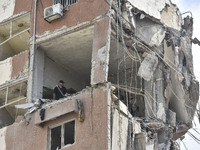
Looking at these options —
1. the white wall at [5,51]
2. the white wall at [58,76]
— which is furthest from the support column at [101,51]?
the white wall at [5,51]

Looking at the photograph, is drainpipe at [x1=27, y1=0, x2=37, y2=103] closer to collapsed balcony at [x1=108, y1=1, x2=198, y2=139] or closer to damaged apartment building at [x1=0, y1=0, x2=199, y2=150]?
damaged apartment building at [x1=0, y1=0, x2=199, y2=150]

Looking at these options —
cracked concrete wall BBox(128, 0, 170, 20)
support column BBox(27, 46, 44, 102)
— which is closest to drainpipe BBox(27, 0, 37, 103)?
A: support column BBox(27, 46, 44, 102)

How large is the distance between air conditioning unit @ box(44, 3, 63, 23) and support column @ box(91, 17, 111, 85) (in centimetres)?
177

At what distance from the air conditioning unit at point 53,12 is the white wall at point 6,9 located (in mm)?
2722

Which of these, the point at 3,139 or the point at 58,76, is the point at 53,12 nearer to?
the point at 58,76

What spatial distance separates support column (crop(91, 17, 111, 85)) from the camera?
57.8 feet

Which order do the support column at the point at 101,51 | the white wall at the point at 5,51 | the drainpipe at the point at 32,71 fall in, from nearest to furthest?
the support column at the point at 101,51 → the drainpipe at the point at 32,71 → the white wall at the point at 5,51

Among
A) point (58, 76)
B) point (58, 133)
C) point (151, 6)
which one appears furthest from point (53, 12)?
point (58, 133)

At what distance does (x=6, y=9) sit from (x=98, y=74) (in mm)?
6935

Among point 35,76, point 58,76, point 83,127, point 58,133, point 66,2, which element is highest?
point 66,2

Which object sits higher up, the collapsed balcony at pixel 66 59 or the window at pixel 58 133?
the collapsed balcony at pixel 66 59

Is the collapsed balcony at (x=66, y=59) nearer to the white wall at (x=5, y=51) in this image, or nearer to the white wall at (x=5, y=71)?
the white wall at (x=5, y=71)

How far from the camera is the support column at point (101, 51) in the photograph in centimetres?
1762

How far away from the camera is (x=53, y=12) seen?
782 inches
